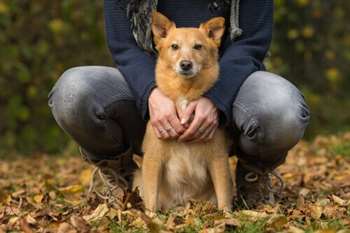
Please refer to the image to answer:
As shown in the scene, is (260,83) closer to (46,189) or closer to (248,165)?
(248,165)

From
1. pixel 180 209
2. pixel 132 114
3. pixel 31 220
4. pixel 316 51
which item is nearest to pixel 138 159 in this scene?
pixel 132 114

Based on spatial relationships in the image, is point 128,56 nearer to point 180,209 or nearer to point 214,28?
point 214,28


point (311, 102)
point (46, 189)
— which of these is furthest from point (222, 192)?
point (311, 102)

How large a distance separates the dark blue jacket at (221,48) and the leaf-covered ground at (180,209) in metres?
0.59

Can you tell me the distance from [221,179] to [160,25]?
0.87 m

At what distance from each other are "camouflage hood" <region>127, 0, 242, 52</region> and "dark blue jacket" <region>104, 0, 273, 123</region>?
0.05 meters

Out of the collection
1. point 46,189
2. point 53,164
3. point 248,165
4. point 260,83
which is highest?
point 260,83

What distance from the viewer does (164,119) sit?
3.93 m

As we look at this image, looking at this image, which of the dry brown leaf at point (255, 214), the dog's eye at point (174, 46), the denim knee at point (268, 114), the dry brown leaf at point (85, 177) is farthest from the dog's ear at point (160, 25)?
the dry brown leaf at point (85, 177)

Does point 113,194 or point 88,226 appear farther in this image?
point 113,194

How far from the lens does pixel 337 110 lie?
10.1 m

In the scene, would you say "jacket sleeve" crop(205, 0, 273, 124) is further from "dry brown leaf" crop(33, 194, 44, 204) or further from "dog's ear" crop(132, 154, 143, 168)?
"dry brown leaf" crop(33, 194, 44, 204)

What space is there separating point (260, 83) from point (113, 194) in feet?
3.54

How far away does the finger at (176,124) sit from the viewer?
12.9 feet
